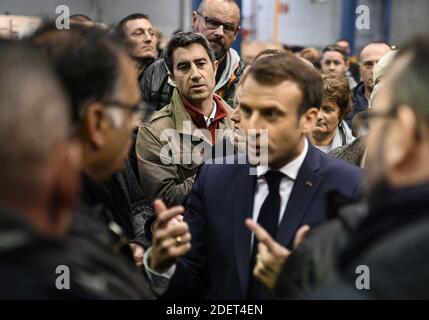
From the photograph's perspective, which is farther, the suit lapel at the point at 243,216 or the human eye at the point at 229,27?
the human eye at the point at 229,27

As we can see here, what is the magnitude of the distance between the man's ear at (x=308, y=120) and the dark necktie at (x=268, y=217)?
0.25 m

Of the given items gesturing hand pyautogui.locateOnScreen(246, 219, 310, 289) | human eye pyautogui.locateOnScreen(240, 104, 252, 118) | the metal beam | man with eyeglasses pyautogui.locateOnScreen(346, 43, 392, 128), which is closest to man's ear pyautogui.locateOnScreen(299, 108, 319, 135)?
human eye pyautogui.locateOnScreen(240, 104, 252, 118)

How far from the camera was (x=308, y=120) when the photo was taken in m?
2.84

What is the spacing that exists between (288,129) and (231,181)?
0.32m

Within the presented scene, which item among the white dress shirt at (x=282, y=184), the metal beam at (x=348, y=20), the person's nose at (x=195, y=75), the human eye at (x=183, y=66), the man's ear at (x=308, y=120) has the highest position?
the metal beam at (x=348, y=20)

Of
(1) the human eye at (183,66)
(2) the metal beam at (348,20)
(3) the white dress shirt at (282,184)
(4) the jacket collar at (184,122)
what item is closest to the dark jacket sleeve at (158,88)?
(1) the human eye at (183,66)

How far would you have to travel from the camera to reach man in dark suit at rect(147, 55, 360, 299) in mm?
2574

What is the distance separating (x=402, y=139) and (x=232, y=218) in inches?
47.5

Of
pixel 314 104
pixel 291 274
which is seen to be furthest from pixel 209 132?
pixel 291 274

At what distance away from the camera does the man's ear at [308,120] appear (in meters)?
2.81

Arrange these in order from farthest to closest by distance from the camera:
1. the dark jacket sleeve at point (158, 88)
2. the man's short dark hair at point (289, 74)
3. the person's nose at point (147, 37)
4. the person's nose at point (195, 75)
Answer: the person's nose at point (147, 37) < the dark jacket sleeve at point (158, 88) < the person's nose at point (195, 75) < the man's short dark hair at point (289, 74)

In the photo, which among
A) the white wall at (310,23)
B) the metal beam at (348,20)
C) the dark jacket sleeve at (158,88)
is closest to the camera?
the dark jacket sleeve at (158,88)

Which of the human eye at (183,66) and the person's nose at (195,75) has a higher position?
the human eye at (183,66)

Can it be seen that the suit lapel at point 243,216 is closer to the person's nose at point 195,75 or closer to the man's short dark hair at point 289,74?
the man's short dark hair at point 289,74
